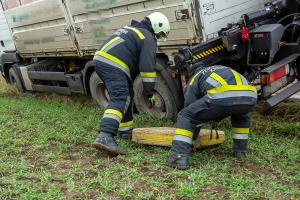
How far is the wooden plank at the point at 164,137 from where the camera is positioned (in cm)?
443

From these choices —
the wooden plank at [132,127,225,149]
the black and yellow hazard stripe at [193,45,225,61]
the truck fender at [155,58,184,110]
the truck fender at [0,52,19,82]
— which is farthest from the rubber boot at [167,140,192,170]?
the truck fender at [0,52,19,82]

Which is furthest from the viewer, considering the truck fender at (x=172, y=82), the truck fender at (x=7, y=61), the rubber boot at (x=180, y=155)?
the truck fender at (x=7, y=61)

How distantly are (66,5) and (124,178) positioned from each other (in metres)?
4.23

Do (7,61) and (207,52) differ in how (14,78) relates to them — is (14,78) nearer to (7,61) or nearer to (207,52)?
(7,61)

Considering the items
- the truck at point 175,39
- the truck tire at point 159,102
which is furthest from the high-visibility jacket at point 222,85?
the truck tire at point 159,102

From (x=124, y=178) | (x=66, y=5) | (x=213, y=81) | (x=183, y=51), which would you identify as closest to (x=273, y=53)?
(x=183, y=51)

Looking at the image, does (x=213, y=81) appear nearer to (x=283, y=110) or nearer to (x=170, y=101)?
(x=170, y=101)

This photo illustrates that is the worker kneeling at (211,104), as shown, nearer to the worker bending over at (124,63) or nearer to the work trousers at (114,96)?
the worker bending over at (124,63)

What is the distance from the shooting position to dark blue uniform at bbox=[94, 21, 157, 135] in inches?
179

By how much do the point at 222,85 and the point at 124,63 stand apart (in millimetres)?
1352

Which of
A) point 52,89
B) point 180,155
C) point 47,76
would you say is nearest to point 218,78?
point 180,155

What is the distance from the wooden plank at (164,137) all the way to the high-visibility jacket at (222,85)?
62 cm

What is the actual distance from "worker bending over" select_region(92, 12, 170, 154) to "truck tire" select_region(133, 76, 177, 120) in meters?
1.04

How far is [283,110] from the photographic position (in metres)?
5.84
